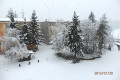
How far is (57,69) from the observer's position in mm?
32375

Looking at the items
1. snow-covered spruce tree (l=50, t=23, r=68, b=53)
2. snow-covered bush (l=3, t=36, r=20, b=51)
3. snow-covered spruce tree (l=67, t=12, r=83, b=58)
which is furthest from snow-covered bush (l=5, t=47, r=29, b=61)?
snow-covered spruce tree (l=67, t=12, r=83, b=58)

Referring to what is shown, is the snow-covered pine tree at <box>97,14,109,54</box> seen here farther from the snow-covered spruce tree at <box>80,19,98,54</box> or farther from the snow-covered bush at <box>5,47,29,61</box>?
the snow-covered bush at <box>5,47,29,61</box>

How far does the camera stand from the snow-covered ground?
2967cm

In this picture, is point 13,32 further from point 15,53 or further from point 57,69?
point 57,69

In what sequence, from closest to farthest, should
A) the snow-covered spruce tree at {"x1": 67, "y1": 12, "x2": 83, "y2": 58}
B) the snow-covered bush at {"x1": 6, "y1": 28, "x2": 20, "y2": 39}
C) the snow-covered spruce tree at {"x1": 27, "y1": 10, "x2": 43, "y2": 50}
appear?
the snow-covered spruce tree at {"x1": 67, "y1": 12, "x2": 83, "y2": 58} → the snow-covered bush at {"x1": 6, "y1": 28, "x2": 20, "y2": 39} → the snow-covered spruce tree at {"x1": 27, "y1": 10, "x2": 43, "y2": 50}

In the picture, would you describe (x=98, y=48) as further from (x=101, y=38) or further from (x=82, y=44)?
(x=82, y=44)

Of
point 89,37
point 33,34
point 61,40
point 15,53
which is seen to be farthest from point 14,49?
point 89,37

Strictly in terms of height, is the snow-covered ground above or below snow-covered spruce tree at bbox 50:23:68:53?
below

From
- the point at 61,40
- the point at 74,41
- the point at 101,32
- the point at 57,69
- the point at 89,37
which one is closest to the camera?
the point at 57,69

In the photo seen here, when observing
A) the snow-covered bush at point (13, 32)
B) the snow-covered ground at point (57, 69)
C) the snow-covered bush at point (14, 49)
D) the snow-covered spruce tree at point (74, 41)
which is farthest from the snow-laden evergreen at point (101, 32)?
the snow-covered bush at point (13, 32)

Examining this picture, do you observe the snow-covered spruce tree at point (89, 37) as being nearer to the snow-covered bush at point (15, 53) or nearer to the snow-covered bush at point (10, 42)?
the snow-covered bush at point (15, 53)

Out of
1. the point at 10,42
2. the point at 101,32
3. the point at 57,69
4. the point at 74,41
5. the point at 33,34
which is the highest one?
the point at 101,32

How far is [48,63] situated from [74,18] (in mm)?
10010

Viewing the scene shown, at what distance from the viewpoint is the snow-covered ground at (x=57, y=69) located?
29.7m
